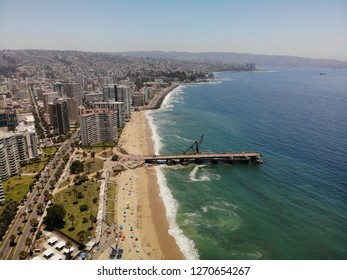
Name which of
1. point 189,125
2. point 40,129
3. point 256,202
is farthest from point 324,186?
point 40,129

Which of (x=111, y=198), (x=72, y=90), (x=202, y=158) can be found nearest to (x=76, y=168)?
(x=111, y=198)

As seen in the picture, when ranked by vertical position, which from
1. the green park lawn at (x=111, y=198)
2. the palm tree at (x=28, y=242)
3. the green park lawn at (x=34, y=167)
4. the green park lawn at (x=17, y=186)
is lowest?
the green park lawn at (x=34, y=167)

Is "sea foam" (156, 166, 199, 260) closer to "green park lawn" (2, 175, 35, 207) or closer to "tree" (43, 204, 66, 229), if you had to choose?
"tree" (43, 204, 66, 229)

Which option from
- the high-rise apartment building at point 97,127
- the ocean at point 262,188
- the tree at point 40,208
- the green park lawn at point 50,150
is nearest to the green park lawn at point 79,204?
the tree at point 40,208

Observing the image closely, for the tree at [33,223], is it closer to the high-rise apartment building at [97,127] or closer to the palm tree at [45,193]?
the palm tree at [45,193]

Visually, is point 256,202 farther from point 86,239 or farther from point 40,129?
point 40,129
